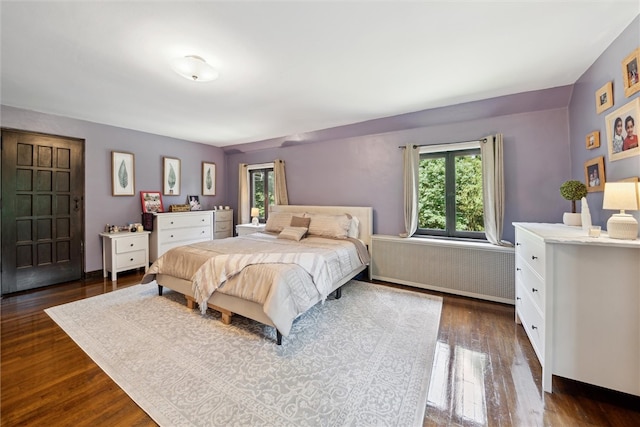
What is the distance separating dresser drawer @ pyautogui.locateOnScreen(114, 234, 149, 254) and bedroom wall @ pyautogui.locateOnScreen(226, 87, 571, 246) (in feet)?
8.66

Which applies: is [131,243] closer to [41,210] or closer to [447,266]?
[41,210]

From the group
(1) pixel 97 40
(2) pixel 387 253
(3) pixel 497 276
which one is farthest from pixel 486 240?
(1) pixel 97 40

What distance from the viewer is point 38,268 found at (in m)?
3.52

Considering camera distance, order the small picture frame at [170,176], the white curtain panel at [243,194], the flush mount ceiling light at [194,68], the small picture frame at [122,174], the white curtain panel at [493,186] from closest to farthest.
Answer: the flush mount ceiling light at [194,68] → the white curtain panel at [493,186] → the small picture frame at [122,174] → the small picture frame at [170,176] → the white curtain panel at [243,194]

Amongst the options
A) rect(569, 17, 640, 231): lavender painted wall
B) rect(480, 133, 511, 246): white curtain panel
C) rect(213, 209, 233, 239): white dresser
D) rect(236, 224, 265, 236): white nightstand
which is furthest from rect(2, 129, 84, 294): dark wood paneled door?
rect(569, 17, 640, 231): lavender painted wall

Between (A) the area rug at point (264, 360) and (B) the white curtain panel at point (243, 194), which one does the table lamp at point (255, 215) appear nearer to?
(B) the white curtain panel at point (243, 194)

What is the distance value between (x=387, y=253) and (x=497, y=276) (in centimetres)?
135

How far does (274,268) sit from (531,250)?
2110 millimetres

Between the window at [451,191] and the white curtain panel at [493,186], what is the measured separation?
8.3 inches

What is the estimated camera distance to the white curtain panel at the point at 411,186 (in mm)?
3607

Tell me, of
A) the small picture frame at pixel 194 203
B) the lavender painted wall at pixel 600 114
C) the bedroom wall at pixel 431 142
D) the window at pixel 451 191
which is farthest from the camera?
the small picture frame at pixel 194 203

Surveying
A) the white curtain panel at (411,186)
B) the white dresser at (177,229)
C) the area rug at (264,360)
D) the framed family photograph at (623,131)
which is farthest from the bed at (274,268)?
the framed family photograph at (623,131)

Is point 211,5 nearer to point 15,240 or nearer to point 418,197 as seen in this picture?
point 418,197

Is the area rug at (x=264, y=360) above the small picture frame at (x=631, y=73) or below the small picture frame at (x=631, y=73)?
below
